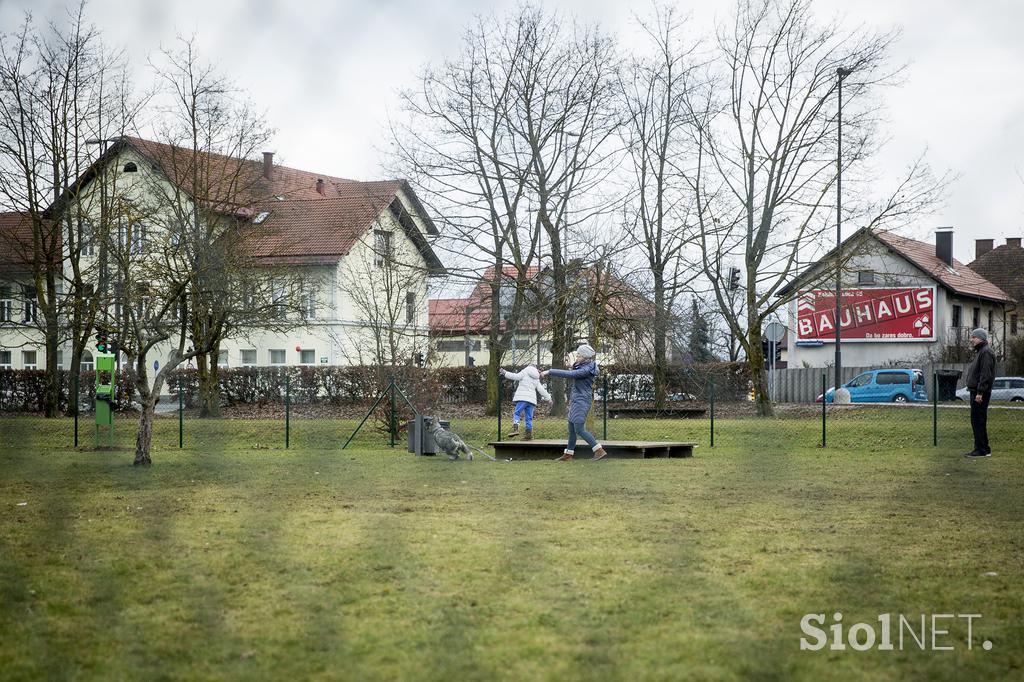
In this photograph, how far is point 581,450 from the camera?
18.1 m

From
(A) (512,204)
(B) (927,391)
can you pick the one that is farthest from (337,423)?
(B) (927,391)

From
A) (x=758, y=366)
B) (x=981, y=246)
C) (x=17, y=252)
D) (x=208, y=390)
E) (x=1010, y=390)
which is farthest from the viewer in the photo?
(x=981, y=246)

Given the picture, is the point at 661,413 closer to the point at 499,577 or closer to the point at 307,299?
the point at 307,299

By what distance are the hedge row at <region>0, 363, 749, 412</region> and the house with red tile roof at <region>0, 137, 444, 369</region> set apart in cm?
137

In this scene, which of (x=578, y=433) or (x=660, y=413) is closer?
(x=578, y=433)

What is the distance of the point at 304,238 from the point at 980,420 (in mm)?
34268

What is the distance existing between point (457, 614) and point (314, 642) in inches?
34.4

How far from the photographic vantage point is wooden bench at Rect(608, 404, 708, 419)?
30.6m

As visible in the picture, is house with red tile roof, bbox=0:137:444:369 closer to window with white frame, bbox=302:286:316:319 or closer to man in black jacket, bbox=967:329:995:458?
window with white frame, bbox=302:286:316:319

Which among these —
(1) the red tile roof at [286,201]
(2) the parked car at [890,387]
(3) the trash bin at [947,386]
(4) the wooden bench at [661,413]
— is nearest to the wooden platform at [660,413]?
(4) the wooden bench at [661,413]

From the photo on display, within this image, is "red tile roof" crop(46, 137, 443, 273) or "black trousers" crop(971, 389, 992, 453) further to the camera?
"red tile roof" crop(46, 137, 443, 273)

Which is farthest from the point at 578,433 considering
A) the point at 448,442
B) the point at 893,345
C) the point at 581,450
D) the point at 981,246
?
the point at 981,246

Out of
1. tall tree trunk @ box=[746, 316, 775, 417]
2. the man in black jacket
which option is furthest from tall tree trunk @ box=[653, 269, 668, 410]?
the man in black jacket

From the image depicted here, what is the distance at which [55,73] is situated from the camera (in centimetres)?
3203
